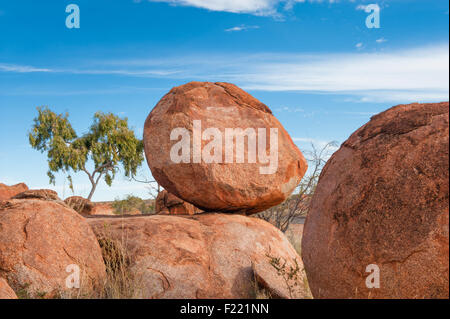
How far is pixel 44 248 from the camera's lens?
6012mm

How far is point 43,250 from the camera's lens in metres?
6.00

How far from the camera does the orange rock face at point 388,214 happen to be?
3723mm

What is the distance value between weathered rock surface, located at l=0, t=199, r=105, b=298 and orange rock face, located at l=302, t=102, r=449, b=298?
3.38 meters

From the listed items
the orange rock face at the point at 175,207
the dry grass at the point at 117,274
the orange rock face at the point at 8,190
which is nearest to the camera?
the dry grass at the point at 117,274

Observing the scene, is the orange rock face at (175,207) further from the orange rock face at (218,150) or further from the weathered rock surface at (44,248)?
the weathered rock surface at (44,248)

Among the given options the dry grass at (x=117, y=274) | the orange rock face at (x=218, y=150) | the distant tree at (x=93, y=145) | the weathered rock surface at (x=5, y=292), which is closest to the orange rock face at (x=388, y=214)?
the dry grass at (x=117, y=274)

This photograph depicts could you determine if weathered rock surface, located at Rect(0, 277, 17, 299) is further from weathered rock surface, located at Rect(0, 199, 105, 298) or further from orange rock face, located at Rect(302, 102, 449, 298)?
orange rock face, located at Rect(302, 102, 449, 298)

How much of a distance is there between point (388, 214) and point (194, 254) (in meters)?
3.87

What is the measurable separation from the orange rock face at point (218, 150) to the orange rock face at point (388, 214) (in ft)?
12.3

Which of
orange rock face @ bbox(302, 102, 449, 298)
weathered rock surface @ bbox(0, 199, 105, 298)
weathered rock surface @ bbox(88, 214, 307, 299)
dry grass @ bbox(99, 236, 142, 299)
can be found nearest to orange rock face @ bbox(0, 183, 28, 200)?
weathered rock surface @ bbox(88, 214, 307, 299)

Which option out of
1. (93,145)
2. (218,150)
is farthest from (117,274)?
(93,145)
